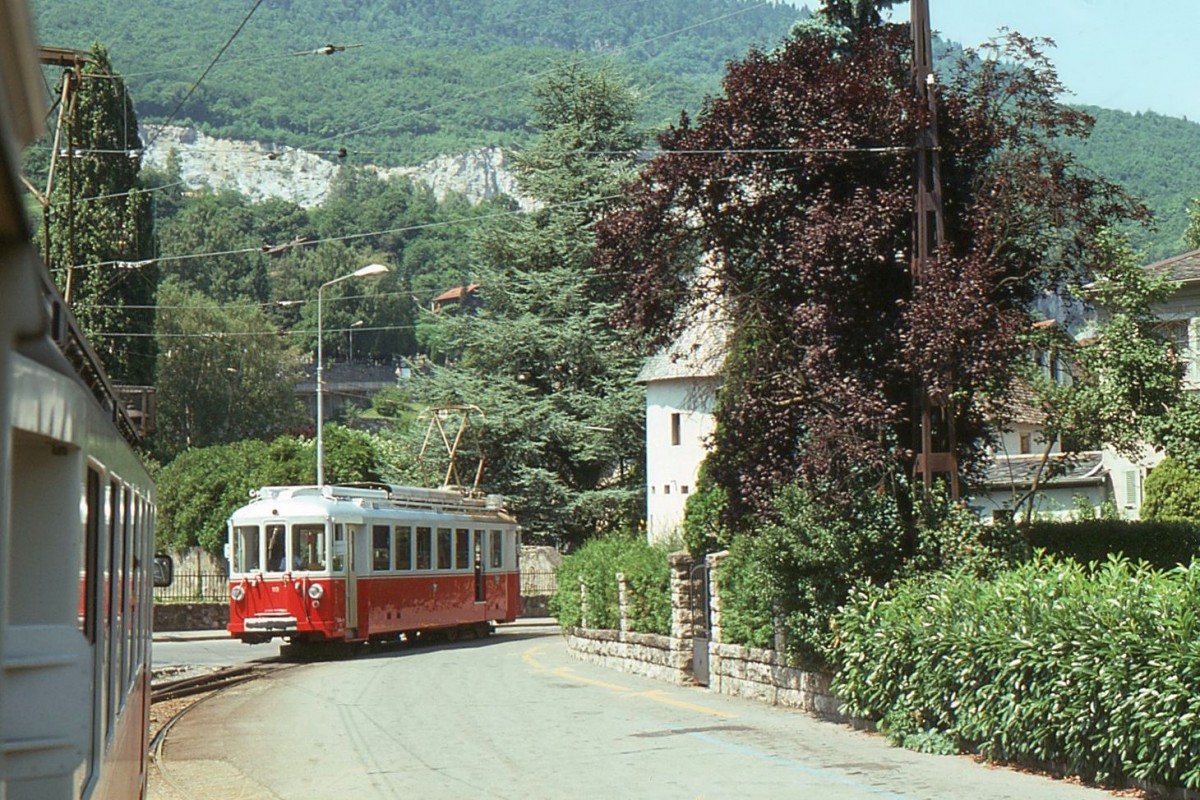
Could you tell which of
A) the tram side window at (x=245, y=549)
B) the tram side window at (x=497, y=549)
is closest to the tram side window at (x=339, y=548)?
the tram side window at (x=245, y=549)

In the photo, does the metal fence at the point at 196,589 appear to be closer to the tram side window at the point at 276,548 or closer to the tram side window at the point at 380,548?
the tram side window at the point at 380,548

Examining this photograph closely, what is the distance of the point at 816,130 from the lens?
57.7 ft

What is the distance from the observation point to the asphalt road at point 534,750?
1212cm

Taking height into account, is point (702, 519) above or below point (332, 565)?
above

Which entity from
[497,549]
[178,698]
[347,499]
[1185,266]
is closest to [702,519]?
[497,549]

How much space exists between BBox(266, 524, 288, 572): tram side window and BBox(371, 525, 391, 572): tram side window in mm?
1719

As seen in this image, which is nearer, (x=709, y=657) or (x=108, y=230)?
(x=709, y=657)

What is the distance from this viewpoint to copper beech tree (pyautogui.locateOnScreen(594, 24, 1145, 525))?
1633cm

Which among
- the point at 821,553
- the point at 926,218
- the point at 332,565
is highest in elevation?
the point at 926,218

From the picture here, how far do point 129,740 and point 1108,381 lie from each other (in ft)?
74.9

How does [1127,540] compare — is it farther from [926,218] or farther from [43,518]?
[43,518]

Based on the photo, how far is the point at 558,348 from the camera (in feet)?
172

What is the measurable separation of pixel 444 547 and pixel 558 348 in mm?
20282

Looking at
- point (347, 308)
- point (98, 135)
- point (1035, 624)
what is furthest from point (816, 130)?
point (347, 308)
